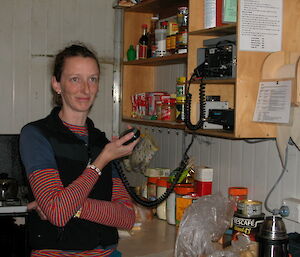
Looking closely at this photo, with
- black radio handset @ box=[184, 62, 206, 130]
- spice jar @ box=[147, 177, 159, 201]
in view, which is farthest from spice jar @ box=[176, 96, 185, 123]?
spice jar @ box=[147, 177, 159, 201]

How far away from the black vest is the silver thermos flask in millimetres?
577

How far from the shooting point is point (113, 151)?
1.77 m

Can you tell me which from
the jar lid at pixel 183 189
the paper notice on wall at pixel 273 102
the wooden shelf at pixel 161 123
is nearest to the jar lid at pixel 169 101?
the wooden shelf at pixel 161 123

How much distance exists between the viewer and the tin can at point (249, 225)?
2.03 m

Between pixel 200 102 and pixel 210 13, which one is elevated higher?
pixel 210 13

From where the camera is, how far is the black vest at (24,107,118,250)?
5.72 feet

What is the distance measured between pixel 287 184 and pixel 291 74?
1.61 feet

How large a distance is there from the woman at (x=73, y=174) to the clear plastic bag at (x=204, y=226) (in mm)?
256

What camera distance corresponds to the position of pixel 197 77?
2252mm

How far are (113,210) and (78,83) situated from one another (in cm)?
51

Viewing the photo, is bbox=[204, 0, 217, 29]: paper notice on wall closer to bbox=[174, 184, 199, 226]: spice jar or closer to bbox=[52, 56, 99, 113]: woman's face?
bbox=[52, 56, 99, 113]: woman's face

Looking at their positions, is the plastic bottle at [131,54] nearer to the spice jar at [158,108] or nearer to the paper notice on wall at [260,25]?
the spice jar at [158,108]

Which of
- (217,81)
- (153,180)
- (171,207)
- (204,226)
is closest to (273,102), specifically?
(217,81)

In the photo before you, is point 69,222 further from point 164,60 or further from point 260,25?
point 164,60
